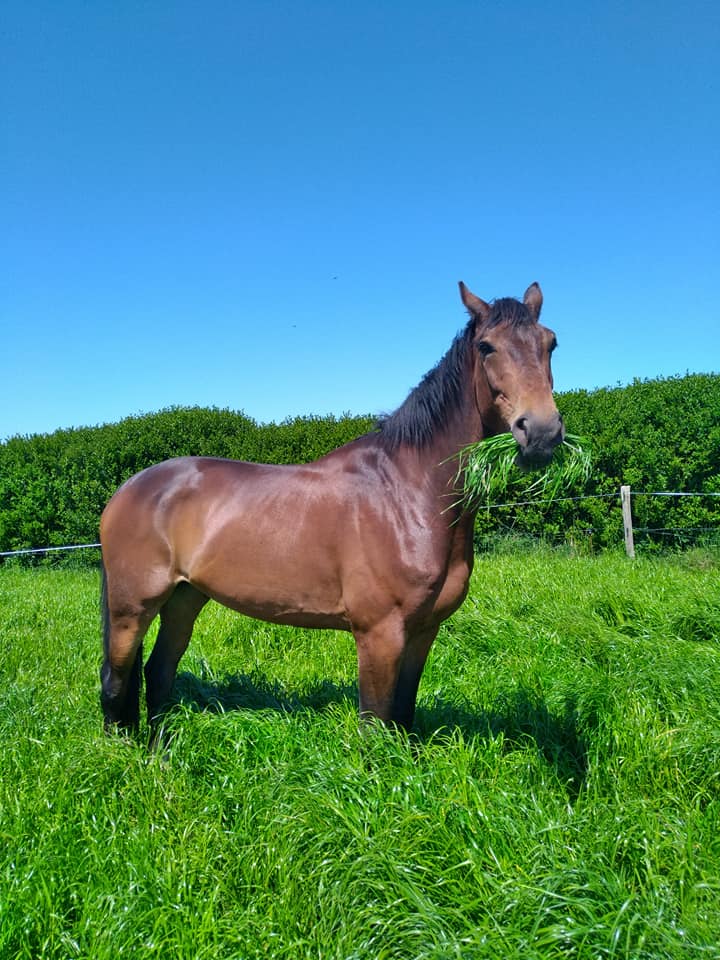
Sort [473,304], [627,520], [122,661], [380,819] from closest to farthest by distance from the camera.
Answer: [380,819] → [473,304] → [122,661] → [627,520]

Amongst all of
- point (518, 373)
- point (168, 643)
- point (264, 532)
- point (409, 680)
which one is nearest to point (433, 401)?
point (518, 373)

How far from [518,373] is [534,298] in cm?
57

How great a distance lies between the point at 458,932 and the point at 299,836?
683 millimetres

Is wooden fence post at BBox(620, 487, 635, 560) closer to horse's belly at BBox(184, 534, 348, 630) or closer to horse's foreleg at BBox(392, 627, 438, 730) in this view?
horse's foreleg at BBox(392, 627, 438, 730)

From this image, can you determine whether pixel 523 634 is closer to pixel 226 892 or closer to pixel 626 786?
pixel 626 786

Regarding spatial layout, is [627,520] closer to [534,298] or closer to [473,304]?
[534,298]

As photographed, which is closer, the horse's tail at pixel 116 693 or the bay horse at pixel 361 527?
the bay horse at pixel 361 527

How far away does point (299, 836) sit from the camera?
2465 millimetres

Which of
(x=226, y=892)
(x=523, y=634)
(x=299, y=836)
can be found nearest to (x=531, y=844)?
(x=299, y=836)

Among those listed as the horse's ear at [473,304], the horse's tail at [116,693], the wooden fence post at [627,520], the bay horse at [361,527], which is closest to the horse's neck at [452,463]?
the bay horse at [361,527]

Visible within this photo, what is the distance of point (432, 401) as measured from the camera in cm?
329

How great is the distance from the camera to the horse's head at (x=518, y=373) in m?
2.62

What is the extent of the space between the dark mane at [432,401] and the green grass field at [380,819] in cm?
143

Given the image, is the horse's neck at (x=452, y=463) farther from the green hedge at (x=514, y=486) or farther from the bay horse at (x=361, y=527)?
the green hedge at (x=514, y=486)
